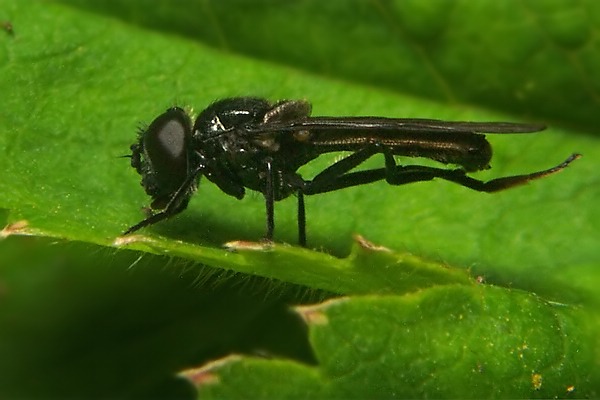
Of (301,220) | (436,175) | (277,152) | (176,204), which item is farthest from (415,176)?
(176,204)

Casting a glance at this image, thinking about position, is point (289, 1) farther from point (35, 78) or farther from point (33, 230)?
point (33, 230)

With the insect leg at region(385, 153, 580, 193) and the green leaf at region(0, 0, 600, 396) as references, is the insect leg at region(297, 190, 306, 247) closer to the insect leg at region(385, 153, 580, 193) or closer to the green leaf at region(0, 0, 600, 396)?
the green leaf at region(0, 0, 600, 396)

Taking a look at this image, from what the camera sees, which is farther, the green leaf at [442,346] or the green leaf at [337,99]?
the green leaf at [337,99]

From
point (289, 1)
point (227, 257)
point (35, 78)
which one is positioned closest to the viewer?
point (227, 257)

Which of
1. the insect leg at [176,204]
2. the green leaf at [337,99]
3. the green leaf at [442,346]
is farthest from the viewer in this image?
the green leaf at [337,99]

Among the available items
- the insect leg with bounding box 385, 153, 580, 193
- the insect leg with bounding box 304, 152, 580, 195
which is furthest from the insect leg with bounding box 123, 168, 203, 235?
the insect leg with bounding box 385, 153, 580, 193

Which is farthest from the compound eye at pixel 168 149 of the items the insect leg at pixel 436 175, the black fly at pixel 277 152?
the insect leg at pixel 436 175

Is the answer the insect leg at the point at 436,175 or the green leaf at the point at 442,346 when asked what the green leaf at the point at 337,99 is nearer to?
the insect leg at the point at 436,175

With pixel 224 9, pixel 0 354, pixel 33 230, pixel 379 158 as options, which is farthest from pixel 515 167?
pixel 0 354
